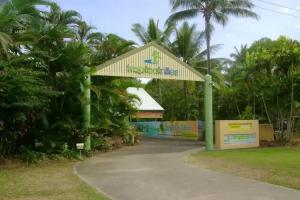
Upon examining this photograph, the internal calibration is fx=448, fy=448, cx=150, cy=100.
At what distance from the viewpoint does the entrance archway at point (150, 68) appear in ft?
63.9

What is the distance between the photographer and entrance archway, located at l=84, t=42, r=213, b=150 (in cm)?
1948

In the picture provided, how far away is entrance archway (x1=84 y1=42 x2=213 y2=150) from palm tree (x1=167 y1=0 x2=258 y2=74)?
11.3 m

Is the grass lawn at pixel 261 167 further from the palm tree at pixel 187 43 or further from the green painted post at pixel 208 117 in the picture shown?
the palm tree at pixel 187 43

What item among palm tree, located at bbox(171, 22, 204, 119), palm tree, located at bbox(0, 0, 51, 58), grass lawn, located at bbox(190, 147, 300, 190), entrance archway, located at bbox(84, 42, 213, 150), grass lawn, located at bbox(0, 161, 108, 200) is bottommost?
grass lawn, located at bbox(0, 161, 108, 200)

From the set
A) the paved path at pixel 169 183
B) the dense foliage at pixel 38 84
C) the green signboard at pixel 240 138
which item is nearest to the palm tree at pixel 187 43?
the green signboard at pixel 240 138

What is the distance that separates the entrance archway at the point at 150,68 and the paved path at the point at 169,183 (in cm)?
456

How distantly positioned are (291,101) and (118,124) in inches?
382

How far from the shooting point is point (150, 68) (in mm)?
20812

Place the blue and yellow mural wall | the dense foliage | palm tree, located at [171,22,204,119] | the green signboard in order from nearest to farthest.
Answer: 1. the dense foliage
2. the green signboard
3. the blue and yellow mural wall
4. palm tree, located at [171,22,204,119]

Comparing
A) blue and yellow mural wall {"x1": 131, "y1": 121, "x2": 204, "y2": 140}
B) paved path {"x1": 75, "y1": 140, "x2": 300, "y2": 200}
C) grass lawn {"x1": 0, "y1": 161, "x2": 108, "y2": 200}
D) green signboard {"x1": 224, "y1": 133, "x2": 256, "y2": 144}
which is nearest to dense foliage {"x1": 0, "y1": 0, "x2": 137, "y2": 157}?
grass lawn {"x1": 0, "y1": 161, "x2": 108, "y2": 200}

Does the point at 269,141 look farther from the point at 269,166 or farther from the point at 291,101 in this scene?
the point at 269,166

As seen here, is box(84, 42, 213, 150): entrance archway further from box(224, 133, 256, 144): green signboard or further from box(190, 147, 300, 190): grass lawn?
box(190, 147, 300, 190): grass lawn

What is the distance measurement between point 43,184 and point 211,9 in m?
24.3

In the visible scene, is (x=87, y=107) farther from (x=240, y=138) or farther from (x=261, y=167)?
(x=240, y=138)
